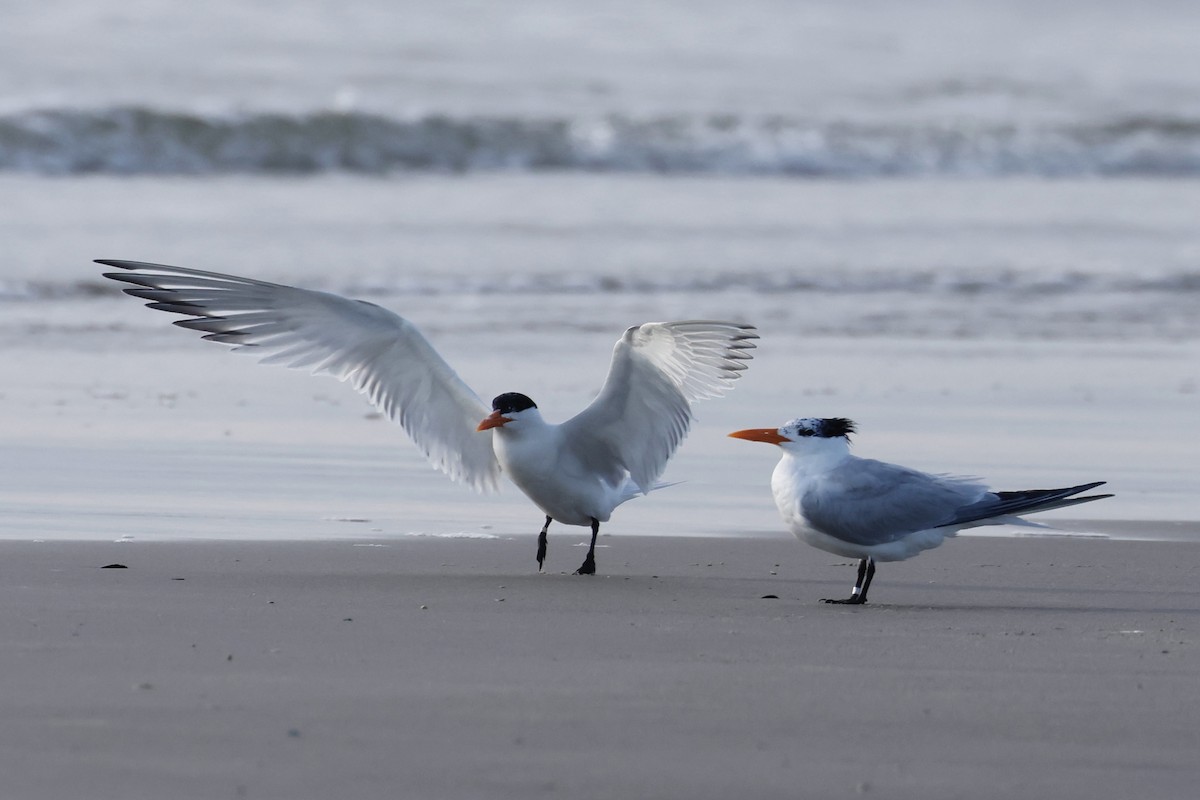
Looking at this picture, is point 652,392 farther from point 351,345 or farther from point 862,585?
point 862,585

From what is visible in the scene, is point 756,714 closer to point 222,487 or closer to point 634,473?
point 634,473

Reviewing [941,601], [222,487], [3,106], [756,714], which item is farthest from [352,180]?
[756,714]

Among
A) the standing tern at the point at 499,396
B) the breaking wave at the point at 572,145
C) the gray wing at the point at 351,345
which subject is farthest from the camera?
the breaking wave at the point at 572,145

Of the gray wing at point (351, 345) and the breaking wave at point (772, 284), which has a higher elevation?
the gray wing at point (351, 345)

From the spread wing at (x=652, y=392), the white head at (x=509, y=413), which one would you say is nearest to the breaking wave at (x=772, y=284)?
the spread wing at (x=652, y=392)

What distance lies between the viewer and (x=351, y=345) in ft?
20.5

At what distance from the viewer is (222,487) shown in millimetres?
6816

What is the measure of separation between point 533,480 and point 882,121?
22888 millimetres

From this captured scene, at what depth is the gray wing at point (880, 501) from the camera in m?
5.29

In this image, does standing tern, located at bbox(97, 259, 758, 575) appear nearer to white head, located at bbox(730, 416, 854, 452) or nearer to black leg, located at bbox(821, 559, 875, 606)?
white head, located at bbox(730, 416, 854, 452)

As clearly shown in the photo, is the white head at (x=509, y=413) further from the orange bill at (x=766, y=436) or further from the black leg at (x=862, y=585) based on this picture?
the black leg at (x=862, y=585)

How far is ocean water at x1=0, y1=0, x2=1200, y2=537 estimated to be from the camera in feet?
25.0

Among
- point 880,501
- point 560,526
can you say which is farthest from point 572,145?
point 880,501

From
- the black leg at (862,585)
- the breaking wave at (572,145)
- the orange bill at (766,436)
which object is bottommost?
the black leg at (862,585)
